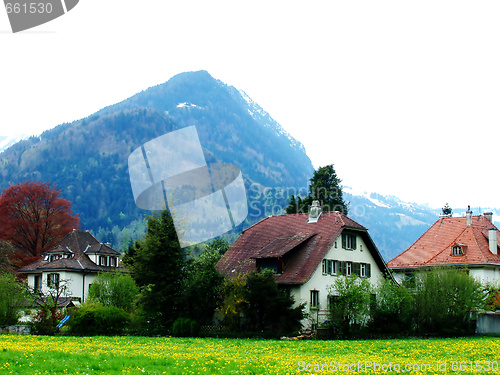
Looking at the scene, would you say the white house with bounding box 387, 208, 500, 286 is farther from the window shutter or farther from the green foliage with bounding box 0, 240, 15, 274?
the green foliage with bounding box 0, 240, 15, 274

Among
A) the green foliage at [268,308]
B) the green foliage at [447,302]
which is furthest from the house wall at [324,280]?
the green foliage at [447,302]

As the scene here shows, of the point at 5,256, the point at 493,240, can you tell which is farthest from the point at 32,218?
the point at 493,240

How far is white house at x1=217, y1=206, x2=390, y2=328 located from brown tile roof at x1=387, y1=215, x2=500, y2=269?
1199 centimetres

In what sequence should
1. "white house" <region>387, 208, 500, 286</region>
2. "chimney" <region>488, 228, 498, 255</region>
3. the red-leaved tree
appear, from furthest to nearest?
the red-leaved tree < "chimney" <region>488, 228, 498, 255</region> < "white house" <region>387, 208, 500, 286</region>

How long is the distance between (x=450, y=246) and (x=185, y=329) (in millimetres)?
36207

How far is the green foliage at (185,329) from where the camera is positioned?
40500 mm

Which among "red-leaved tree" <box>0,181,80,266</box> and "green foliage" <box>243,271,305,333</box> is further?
"red-leaved tree" <box>0,181,80,266</box>

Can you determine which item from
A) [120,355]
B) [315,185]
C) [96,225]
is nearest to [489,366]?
[120,355]

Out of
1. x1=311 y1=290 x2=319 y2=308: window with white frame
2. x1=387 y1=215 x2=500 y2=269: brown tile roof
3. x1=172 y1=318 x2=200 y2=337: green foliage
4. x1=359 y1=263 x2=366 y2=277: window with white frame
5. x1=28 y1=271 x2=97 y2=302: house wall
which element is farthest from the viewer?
x1=28 y1=271 x2=97 y2=302: house wall

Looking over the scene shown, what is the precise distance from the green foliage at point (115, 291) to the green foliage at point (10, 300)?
7632 millimetres

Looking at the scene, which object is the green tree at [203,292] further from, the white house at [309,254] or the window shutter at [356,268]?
the window shutter at [356,268]

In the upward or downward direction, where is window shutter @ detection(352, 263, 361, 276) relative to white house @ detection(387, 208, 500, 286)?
downward

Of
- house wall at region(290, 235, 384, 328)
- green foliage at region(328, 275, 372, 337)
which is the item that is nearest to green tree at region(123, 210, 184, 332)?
house wall at region(290, 235, 384, 328)

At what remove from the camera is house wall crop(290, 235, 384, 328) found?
1766 inches
